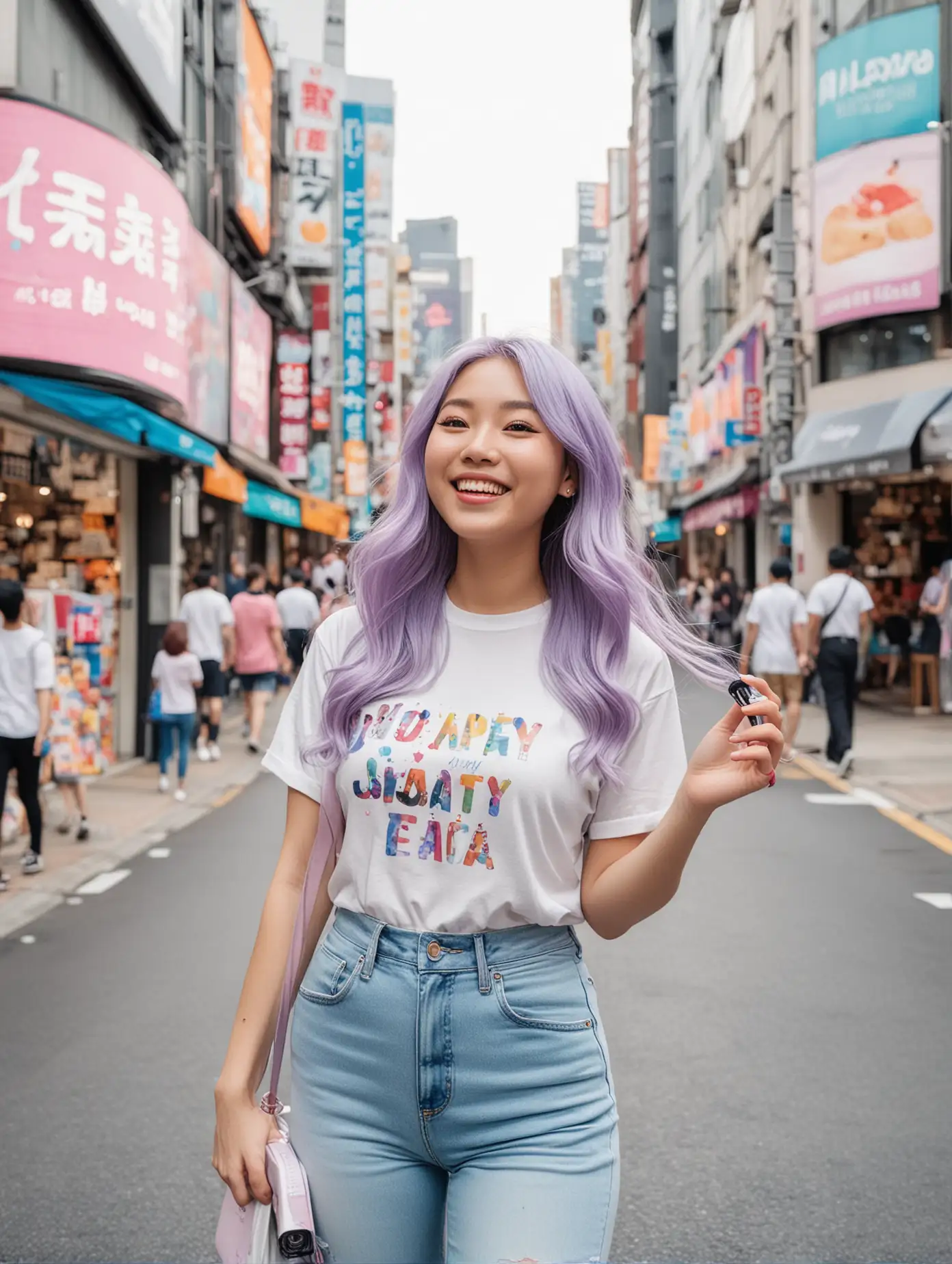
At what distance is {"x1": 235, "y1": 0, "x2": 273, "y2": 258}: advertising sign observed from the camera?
69.5ft

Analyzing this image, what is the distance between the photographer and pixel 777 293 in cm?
2669

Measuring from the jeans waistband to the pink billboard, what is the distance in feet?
31.5

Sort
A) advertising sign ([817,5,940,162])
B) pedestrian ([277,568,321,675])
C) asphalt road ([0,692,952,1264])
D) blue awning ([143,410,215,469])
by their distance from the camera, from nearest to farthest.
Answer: asphalt road ([0,692,952,1264]) < blue awning ([143,410,215,469]) < pedestrian ([277,568,321,675]) < advertising sign ([817,5,940,162])

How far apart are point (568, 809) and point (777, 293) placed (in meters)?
26.1

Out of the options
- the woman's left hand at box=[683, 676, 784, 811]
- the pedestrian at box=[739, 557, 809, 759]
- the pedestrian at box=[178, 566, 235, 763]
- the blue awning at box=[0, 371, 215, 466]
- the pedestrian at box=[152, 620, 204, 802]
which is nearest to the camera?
the woman's left hand at box=[683, 676, 784, 811]

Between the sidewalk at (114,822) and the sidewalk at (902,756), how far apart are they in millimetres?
5726

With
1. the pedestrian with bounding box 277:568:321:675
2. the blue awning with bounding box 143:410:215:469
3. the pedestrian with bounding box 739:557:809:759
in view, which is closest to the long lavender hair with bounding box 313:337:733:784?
the blue awning with bounding box 143:410:215:469

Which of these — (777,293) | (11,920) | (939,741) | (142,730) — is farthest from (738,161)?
(11,920)

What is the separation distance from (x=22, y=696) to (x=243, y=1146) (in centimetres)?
671

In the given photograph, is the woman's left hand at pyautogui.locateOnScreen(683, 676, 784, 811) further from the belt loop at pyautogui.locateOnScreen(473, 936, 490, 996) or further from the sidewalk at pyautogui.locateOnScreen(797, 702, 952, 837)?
the sidewalk at pyautogui.locateOnScreen(797, 702, 952, 837)

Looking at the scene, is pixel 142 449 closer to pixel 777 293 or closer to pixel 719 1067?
pixel 719 1067

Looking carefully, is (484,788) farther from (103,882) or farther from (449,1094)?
(103,882)

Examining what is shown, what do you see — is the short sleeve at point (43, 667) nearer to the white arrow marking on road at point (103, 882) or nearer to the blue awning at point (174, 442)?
the white arrow marking on road at point (103, 882)

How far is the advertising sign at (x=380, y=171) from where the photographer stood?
203 ft
